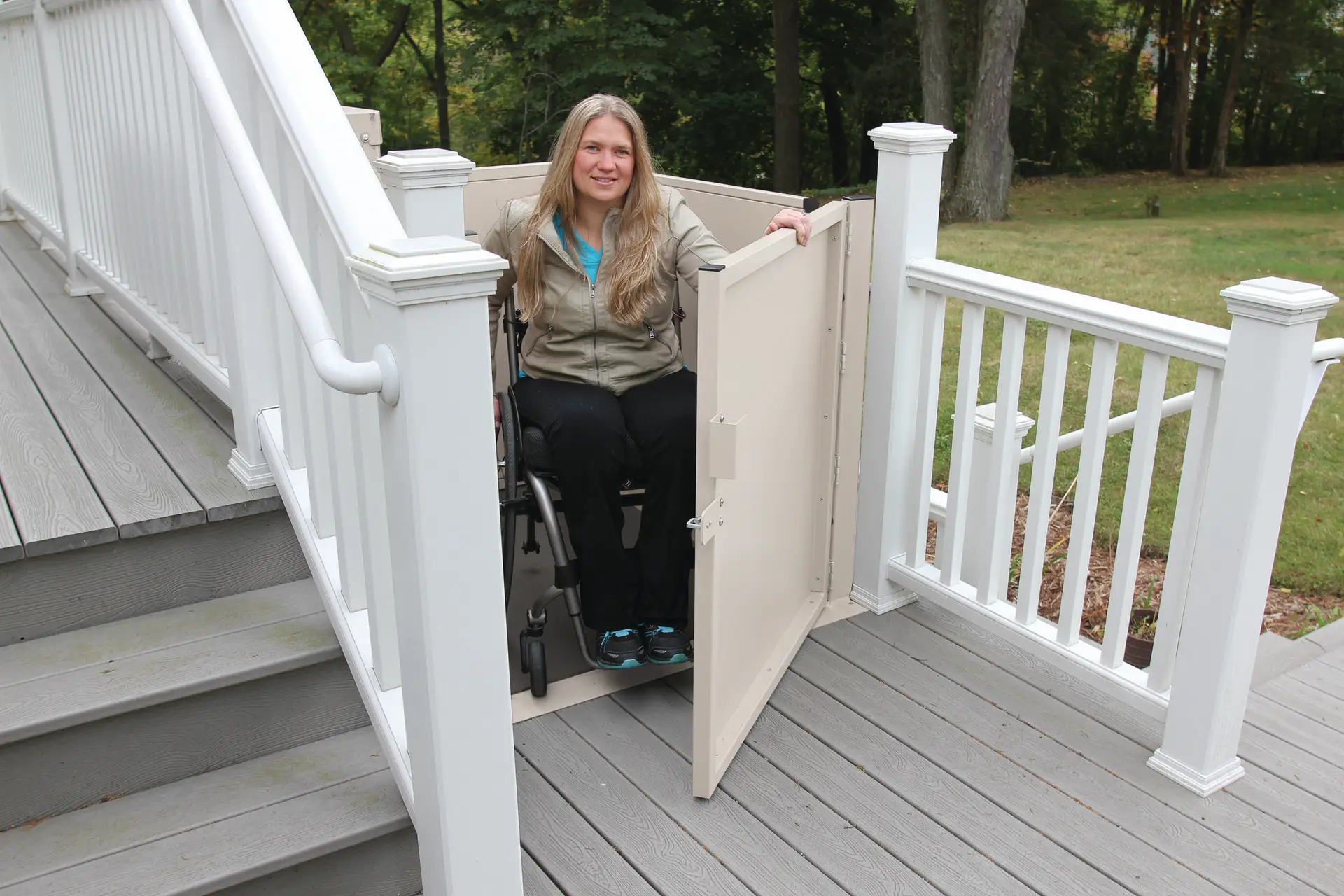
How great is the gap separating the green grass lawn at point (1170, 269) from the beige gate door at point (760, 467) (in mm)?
2151

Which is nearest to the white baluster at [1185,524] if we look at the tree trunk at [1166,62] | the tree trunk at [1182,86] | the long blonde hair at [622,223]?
the long blonde hair at [622,223]

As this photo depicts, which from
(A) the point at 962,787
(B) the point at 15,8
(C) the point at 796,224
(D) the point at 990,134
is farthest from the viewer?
(D) the point at 990,134

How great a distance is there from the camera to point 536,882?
209cm

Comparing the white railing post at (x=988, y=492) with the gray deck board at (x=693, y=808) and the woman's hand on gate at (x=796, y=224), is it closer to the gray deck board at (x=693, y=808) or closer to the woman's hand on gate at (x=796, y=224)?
the woman's hand on gate at (x=796, y=224)

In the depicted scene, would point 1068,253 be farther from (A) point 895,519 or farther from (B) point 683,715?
(B) point 683,715

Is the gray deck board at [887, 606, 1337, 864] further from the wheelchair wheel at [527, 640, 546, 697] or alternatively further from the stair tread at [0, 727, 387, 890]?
the stair tread at [0, 727, 387, 890]

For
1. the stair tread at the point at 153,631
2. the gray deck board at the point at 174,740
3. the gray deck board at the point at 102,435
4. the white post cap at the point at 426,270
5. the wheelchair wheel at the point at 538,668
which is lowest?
the wheelchair wheel at the point at 538,668

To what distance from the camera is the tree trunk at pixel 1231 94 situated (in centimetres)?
1688

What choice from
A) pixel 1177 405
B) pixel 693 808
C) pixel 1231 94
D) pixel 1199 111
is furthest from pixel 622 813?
pixel 1199 111

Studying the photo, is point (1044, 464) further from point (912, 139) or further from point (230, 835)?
point (230, 835)

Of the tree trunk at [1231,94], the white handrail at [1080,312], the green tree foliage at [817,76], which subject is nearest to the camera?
the white handrail at [1080,312]

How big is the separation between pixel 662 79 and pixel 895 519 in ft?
44.1

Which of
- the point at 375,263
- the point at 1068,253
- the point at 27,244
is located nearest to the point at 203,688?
the point at 375,263

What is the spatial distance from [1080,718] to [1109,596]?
126cm
